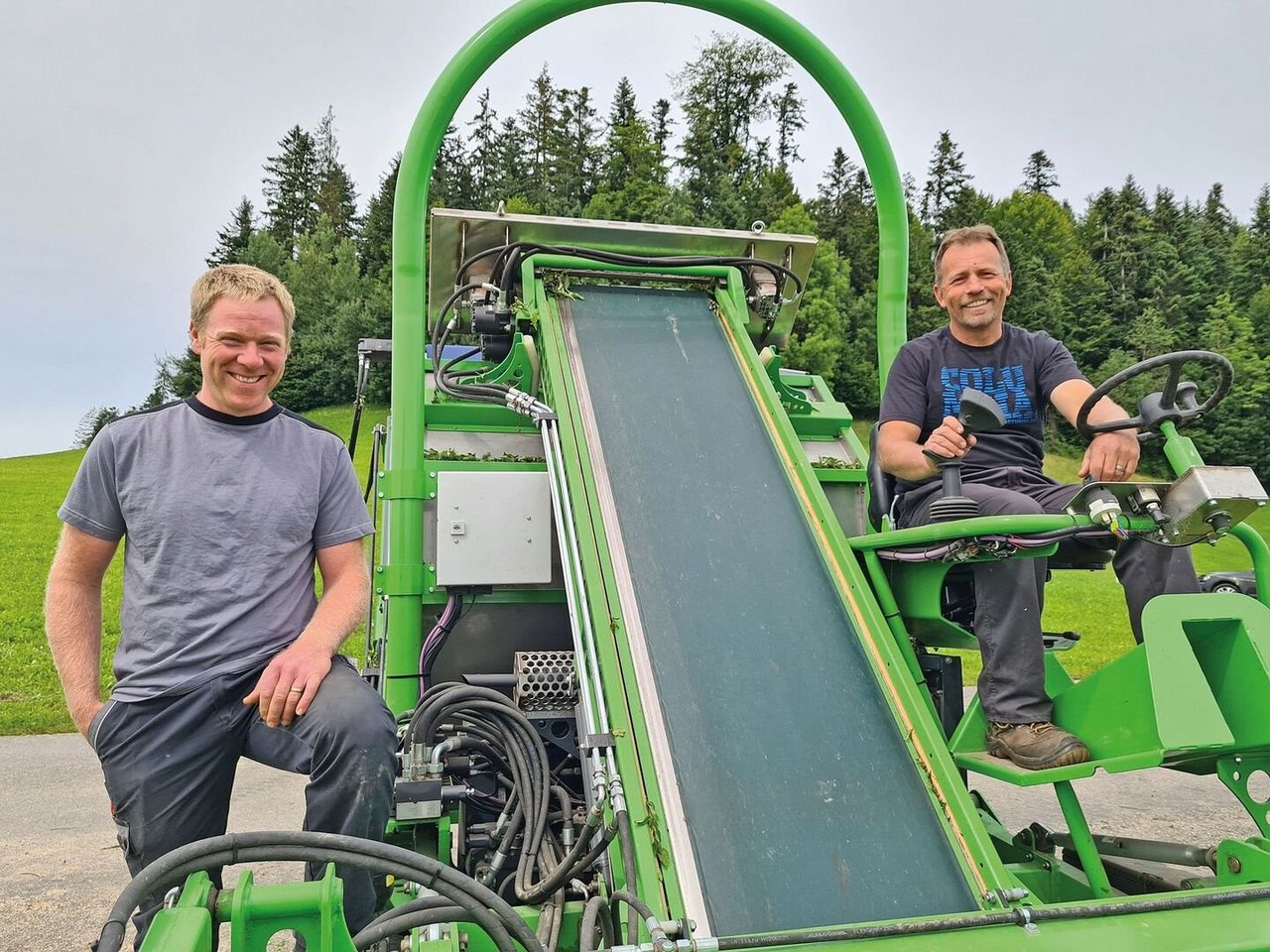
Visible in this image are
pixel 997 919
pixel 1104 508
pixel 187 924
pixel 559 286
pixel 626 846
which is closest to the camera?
pixel 187 924

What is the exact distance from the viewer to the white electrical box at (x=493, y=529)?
9.44ft

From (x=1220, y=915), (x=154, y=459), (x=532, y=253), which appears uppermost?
(x=532, y=253)

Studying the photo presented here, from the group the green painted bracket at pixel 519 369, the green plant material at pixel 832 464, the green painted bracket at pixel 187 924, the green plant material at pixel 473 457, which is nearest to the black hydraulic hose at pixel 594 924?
the green painted bracket at pixel 187 924

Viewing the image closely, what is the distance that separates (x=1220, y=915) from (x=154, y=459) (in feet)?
7.76

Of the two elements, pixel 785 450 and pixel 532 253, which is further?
pixel 532 253

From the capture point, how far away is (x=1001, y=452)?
280 centimetres

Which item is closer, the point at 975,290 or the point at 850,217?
the point at 975,290

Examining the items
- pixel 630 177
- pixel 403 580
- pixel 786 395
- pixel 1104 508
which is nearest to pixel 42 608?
pixel 403 580

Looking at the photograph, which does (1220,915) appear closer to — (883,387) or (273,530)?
(883,387)

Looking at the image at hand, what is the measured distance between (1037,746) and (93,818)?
4118mm

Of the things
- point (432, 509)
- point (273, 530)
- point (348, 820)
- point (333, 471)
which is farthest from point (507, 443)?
point (348, 820)

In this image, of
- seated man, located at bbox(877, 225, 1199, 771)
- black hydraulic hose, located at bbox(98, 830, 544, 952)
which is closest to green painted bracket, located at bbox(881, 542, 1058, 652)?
seated man, located at bbox(877, 225, 1199, 771)

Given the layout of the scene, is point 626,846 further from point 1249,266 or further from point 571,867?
point 1249,266

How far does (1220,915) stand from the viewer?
4.85 ft
